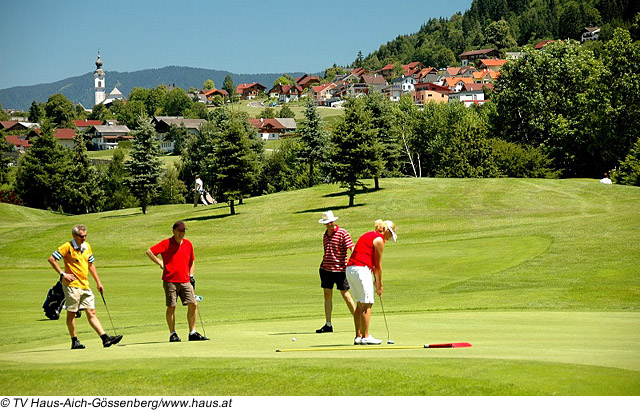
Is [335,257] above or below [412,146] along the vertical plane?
above

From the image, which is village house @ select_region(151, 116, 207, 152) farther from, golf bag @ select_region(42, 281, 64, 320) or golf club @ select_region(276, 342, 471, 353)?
golf club @ select_region(276, 342, 471, 353)

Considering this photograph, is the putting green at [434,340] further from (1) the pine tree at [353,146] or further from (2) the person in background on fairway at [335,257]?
(1) the pine tree at [353,146]

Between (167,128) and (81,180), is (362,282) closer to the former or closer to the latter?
(81,180)

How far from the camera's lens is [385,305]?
22.9 meters

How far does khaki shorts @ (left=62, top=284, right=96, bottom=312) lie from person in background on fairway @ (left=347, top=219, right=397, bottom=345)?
523cm

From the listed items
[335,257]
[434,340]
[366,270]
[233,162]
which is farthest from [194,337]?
[233,162]

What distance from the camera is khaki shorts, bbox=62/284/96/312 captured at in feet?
46.8

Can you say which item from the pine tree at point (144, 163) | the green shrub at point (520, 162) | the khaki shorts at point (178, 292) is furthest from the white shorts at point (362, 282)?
the green shrub at point (520, 162)

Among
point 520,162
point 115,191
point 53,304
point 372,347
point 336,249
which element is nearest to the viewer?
point 372,347

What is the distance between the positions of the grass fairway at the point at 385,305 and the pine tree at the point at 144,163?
29.1 ft

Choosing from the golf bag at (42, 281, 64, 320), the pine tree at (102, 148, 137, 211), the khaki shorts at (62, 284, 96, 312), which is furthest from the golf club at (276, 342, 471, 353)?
the pine tree at (102, 148, 137, 211)

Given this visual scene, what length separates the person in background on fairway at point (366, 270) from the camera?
13.4 metres

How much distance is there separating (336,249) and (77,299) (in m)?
5.31
